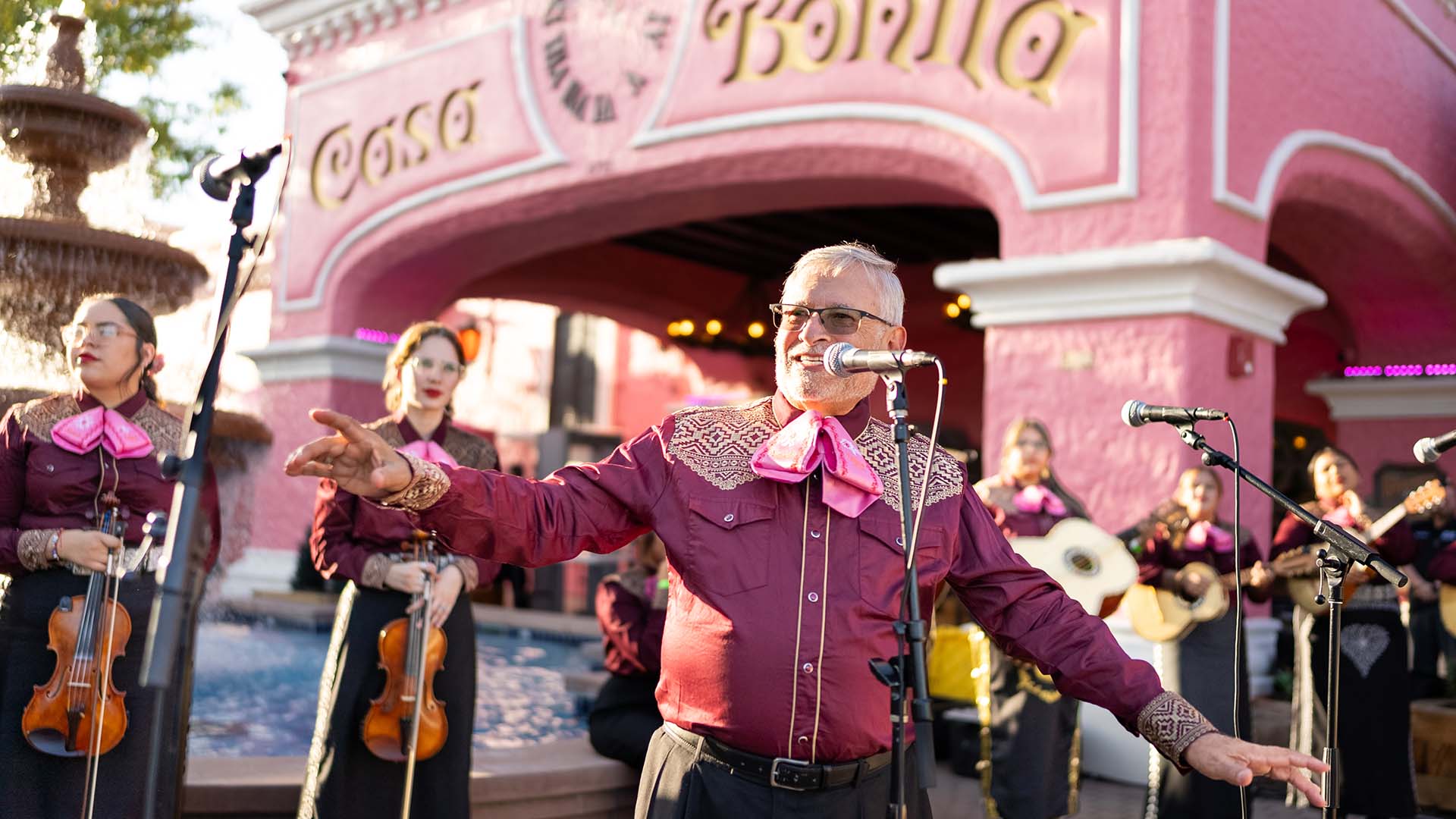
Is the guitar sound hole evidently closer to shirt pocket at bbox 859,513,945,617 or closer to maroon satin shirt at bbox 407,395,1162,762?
maroon satin shirt at bbox 407,395,1162,762

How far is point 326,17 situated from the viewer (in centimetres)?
1184

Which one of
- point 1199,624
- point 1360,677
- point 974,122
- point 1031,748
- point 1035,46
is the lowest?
point 1031,748

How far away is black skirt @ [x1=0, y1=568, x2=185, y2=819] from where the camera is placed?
3438 mm

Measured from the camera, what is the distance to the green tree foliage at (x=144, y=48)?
13.0 metres

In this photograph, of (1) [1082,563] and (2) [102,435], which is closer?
(2) [102,435]

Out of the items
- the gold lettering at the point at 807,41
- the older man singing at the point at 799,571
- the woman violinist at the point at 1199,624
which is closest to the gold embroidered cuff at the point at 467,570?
the older man singing at the point at 799,571

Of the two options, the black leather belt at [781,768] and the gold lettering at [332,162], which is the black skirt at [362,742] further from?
the gold lettering at [332,162]

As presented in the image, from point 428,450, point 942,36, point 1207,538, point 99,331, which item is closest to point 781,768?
point 428,450

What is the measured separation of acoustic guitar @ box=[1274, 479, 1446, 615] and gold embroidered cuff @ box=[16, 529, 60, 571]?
15.4ft

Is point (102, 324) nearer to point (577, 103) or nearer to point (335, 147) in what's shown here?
point (577, 103)

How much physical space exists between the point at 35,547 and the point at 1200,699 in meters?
4.44

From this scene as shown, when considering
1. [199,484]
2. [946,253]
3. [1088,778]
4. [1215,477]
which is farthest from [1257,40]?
[199,484]

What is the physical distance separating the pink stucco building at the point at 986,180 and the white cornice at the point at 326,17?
34mm

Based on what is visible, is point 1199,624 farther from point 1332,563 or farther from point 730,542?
point 730,542
